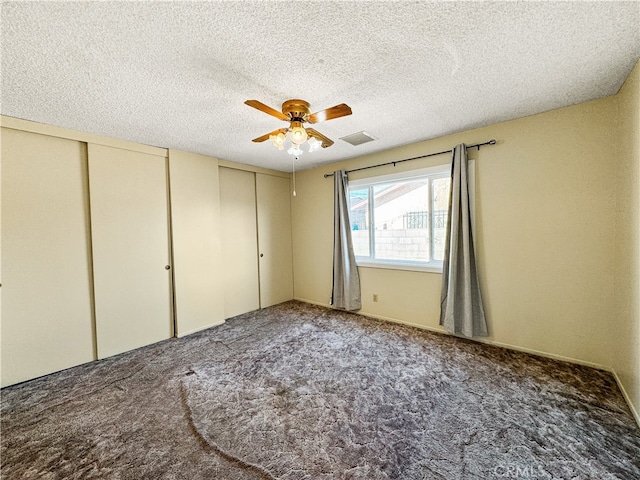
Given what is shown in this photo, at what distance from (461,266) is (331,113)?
7.54 feet

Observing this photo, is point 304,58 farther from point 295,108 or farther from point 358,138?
point 358,138

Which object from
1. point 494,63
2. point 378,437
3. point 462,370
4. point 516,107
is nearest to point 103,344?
point 378,437

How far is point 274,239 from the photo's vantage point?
4.75 meters

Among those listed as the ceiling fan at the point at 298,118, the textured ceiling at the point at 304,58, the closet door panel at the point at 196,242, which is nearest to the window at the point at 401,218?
the textured ceiling at the point at 304,58

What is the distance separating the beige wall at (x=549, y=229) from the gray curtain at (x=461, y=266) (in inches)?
5.1

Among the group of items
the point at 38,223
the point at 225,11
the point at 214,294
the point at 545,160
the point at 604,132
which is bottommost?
the point at 214,294

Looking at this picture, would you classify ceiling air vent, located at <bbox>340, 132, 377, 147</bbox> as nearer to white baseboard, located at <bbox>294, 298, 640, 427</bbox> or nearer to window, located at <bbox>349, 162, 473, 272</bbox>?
window, located at <bbox>349, 162, 473, 272</bbox>

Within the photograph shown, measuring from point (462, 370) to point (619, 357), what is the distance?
1211 mm

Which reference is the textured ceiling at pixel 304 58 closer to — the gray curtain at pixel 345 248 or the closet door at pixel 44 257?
the closet door at pixel 44 257

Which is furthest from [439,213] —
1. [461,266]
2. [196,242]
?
[196,242]

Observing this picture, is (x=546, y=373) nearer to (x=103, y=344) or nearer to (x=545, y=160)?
(x=545, y=160)

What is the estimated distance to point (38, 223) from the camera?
249 centimetres

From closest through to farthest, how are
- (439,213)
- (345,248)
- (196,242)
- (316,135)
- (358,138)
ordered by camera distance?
(316,135) → (358,138) → (439,213) → (196,242) → (345,248)

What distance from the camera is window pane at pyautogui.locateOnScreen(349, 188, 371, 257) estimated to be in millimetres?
4082
